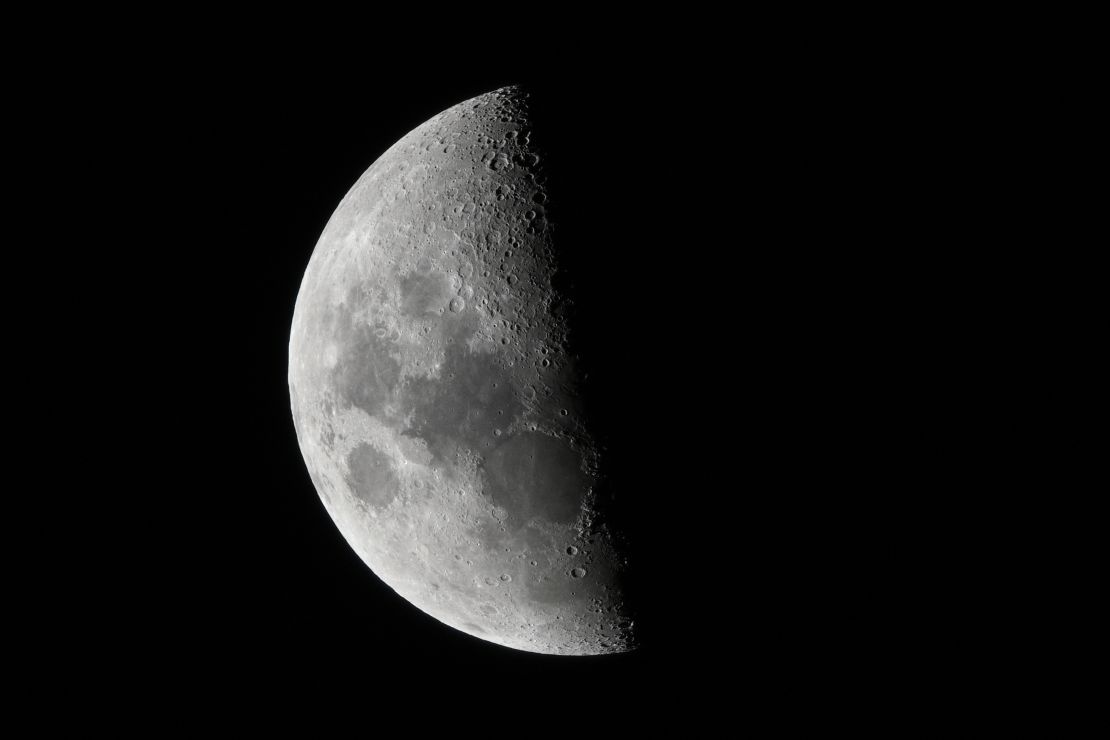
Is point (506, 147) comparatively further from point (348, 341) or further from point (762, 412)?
point (762, 412)

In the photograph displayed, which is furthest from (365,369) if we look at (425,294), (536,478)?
(536,478)

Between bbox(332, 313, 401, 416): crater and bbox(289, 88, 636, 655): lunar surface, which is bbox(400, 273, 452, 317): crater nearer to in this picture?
bbox(289, 88, 636, 655): lunar surface

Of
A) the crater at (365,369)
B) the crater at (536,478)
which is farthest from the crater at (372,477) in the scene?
the crater at (536,478)

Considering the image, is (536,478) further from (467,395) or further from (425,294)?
(425,294)

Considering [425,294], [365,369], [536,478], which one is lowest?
[536,478]

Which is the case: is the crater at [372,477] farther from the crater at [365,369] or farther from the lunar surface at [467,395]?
the crater at [365,369]

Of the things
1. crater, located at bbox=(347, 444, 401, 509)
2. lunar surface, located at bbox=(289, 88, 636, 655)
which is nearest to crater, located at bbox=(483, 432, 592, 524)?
lunar surface, located at bbox=(289, 88, 636, 655)

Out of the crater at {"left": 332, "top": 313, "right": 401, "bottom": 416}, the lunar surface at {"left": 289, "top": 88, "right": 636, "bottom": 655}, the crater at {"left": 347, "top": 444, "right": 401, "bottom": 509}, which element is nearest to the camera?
the lunar surface at {"left": 289, "top": 88, "right": 636, "bottom": 655}

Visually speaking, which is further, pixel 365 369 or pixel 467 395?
pixel 365 369

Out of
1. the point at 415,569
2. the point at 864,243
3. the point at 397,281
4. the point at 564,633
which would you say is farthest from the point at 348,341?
the point at 864,243

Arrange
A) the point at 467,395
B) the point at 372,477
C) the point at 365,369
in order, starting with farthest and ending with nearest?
1. the point at 372,477
2. the point at 365,369
3. the point at 467,395

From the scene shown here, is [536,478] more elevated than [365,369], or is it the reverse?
[365,369]
